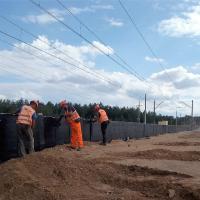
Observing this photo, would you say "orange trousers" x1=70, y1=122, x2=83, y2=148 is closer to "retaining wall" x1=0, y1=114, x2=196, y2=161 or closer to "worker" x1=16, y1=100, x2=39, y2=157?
"retaining wall" x1=0, y1=114, x2=196, y2=161

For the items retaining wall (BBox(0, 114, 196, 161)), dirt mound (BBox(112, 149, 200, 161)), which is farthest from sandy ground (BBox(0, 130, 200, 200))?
retaining wall (BBox(0, 114, 196, 161))

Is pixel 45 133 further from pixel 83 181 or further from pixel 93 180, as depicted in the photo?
pixel 83 181

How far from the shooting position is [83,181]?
10.4m

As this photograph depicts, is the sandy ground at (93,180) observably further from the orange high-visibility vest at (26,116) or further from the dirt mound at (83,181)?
the orange high-visibility vest at (26,116)

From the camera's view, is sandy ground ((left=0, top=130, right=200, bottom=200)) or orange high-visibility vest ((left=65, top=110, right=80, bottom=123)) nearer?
sandy ground ((left=0, top=130, right=200, bottom=200))

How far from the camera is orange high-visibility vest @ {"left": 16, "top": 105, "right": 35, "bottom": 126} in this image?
13.2 meters

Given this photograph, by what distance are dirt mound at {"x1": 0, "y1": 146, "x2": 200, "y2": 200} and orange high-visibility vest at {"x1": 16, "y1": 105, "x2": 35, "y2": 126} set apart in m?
1.67

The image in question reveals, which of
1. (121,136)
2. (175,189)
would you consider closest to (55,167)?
(175,189)

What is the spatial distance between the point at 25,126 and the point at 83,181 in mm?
3493

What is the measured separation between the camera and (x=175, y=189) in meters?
9.47

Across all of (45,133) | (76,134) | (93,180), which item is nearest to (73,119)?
(76,134)

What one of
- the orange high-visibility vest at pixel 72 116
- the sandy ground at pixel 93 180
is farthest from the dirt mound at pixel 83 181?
the orange high-visibility vest at pixel 72 116

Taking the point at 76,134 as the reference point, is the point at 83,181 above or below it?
below

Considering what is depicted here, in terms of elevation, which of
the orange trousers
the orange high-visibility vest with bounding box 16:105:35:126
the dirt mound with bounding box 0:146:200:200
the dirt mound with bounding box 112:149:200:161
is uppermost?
the orange high-visibility vest with bounding box 16:105:35:126
